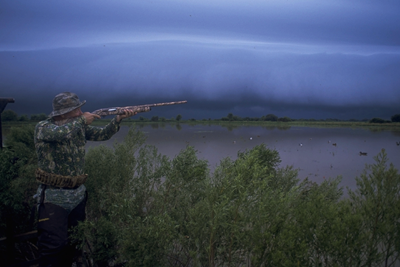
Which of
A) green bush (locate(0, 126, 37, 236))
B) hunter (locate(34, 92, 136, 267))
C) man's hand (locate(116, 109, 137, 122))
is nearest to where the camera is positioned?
hunter (locate(34, 92, 136, 267))

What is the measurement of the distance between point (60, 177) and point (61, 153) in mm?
262

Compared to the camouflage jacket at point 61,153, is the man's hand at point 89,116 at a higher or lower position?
higher

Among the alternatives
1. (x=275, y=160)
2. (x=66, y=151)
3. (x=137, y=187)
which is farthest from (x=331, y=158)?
(x=66, y=151)

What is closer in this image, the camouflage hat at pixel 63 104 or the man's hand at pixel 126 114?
the camouflage hat at pixel 63 104

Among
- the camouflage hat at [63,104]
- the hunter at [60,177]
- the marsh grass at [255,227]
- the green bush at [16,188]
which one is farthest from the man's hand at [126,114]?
the green bush at [16,188]

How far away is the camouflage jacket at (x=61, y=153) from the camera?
117 inches

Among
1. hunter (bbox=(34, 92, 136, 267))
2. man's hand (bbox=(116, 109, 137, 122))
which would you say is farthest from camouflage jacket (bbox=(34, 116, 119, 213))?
man's hand (bbox=(116, 109, 137, 122))

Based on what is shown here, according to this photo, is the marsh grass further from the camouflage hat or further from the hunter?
the camouflage hat

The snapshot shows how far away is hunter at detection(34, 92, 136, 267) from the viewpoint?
9.60 feet

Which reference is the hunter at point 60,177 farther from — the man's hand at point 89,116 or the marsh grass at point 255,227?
the marsh grass at point 255,227

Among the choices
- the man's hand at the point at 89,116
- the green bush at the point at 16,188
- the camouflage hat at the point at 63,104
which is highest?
the camouflage hat at the point at 63,104

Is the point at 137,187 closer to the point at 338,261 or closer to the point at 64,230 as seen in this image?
the point at 64,230

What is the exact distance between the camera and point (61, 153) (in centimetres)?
308

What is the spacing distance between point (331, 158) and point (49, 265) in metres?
12.0
